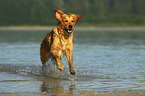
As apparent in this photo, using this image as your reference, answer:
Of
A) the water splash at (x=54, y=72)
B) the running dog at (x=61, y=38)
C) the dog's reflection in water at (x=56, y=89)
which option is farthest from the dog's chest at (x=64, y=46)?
the dog's reflection in water at (x=56, y=89)

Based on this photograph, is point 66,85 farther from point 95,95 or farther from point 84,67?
point 84,67

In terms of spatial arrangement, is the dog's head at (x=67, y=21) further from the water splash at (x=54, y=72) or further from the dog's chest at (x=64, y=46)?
the water splash at (x=54, y=72)

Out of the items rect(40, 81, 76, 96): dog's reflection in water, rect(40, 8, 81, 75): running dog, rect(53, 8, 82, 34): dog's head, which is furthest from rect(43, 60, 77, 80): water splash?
rect(53, 8, 82, 34): dog's head

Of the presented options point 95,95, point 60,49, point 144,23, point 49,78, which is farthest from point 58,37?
point 144,23

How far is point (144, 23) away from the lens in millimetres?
187750

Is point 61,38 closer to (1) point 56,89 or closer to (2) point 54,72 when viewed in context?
(2) point 54,72

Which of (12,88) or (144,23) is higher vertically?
(144,23)

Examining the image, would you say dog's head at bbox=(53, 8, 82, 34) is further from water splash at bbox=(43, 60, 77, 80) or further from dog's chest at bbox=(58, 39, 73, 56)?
water splash at bbox=(43, 60, 77, 80)

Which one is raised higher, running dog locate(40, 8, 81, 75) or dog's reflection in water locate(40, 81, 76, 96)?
running dog locate(40, 8, 81, 75)

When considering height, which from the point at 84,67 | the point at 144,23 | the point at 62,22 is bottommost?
the point at 84,67

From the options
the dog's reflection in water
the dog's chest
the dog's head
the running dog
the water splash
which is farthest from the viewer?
the water splash

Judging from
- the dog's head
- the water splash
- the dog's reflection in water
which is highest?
the dog's head

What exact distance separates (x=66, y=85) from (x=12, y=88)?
67.2 inches

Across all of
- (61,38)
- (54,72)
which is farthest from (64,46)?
(54,72)
